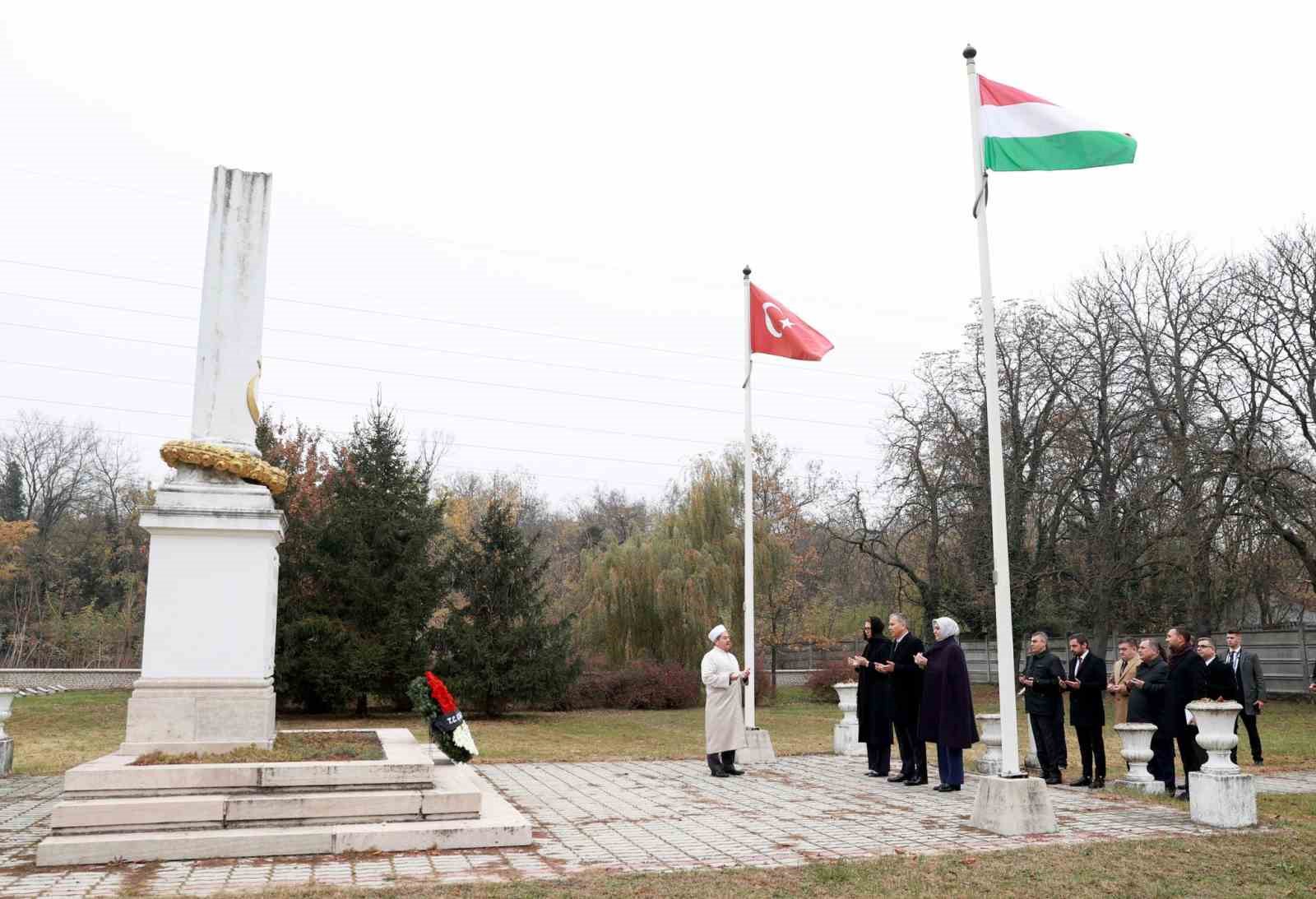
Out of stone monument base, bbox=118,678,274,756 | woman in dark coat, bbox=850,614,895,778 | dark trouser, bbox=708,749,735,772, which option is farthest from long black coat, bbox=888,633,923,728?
stone monument base, bbox=118,678,274,756

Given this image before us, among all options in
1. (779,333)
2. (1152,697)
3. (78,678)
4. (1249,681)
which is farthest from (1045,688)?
(78,678)

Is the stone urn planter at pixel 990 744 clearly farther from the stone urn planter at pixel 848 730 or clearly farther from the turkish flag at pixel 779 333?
the turkish flag at pixel 779 333

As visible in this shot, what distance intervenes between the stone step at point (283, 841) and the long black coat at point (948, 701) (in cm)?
464

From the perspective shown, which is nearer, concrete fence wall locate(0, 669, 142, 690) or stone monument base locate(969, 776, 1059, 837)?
stone monument base locate(969, 776, 1059, 837)

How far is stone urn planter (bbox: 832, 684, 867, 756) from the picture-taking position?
1457 cm

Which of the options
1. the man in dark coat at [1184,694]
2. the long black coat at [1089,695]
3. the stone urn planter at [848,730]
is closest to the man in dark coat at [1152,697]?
the long black coat at [1089,695]

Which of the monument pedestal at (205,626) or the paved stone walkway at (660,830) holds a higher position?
the monument pedestal at (205,626)

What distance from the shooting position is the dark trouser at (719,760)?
12281 mm

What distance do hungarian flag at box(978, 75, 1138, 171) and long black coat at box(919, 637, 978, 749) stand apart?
468 centimetres

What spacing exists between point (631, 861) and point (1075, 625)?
26309 mm

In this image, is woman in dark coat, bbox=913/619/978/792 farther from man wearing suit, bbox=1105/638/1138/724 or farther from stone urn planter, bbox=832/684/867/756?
stone urn planter, bbox=832/684/867/756

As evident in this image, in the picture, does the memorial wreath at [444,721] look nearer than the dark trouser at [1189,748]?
Yes

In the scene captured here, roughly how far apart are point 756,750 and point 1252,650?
1919 cm

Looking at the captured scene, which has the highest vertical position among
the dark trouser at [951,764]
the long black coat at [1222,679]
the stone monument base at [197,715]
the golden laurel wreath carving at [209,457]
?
the golden laurel wreath carving at [209,457]
